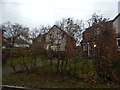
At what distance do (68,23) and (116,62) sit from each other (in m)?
3.47

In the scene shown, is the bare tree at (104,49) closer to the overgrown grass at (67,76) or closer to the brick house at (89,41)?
the brick house at (89,41)

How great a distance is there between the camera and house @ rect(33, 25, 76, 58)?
41.3ft

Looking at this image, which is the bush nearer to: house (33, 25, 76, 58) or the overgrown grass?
the overgrown grass

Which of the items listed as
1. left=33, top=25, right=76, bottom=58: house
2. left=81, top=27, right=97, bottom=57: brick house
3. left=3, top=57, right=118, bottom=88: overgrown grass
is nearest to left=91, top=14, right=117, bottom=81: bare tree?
left=81, top=27, right=97, bottom=57: brick house

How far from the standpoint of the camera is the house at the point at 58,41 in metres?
12.6

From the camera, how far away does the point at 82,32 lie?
13289mm

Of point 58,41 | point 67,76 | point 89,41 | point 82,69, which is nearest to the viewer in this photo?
point 89,41

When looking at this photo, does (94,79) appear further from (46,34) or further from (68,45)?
(46,34)

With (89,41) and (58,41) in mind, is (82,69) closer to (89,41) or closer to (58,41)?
(89,41)

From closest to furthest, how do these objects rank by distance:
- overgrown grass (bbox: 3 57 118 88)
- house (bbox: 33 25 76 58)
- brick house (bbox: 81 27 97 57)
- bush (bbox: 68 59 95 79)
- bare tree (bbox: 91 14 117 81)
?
overgrown grass (bbox: 3 57 118 88) → bare tree (bbox: 91 14 117 81) → brick house (bbox: 81 27 97 57) → bush (bbox: 68 59 95 79) → house (bbox: 33 25 76 58)

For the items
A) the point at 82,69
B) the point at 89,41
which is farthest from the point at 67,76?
the point at 89,41

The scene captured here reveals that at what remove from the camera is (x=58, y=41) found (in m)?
13.1

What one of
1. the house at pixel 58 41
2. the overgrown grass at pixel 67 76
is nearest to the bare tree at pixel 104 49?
the overgrown grass at pixel 67 76

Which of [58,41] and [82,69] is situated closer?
[82,69]
